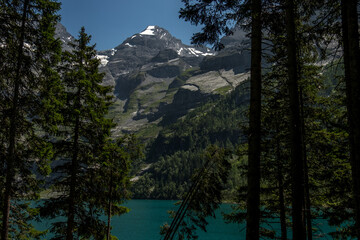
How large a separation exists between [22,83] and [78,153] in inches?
164

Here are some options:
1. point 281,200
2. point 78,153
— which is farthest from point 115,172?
point 281,200

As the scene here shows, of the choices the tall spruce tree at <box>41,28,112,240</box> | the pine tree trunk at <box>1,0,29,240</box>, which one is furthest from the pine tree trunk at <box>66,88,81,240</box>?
the pine tree trunk at <box>1,0,29,240</box>

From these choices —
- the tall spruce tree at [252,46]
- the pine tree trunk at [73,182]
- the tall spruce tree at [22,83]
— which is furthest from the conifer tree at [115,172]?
the tall spruce tree at [252,46]

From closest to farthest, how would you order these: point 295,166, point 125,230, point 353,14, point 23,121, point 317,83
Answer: point 353,14 < point 295,166 < point 23,121 < point 317,83 < point 125,230

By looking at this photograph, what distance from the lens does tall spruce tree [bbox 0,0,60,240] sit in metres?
10.8

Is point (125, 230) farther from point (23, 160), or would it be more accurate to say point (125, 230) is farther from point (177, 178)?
point (177, 178)

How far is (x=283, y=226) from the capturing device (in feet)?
41.9

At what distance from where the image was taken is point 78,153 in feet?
44.0

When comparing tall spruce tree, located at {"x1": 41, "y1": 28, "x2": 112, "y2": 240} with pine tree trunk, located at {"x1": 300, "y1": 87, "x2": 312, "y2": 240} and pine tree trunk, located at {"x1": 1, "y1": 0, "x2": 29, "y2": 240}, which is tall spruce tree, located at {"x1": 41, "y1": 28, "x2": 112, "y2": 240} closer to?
pine tree trunk, located at {"x1": 1, "y1": 0, "x2": 29, "y2": 240}

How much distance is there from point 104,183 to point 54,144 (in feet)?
10.9

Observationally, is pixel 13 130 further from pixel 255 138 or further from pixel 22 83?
pixel 255 138

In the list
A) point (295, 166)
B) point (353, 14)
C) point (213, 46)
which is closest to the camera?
point (353, 14)

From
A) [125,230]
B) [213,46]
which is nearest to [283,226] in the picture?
[213,46]

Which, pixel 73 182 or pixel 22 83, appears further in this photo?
pixel 73 182
